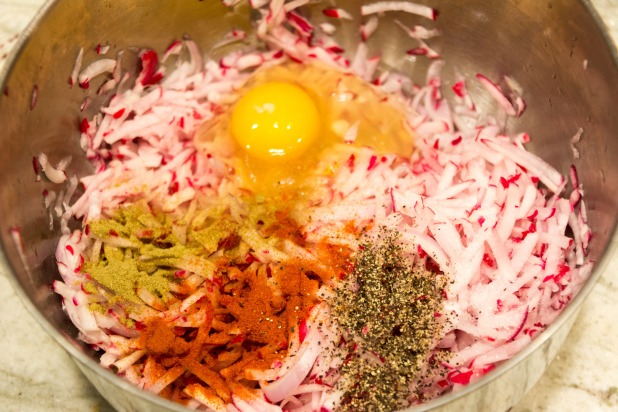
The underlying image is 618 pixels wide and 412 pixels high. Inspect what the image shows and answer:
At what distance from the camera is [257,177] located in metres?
2.29

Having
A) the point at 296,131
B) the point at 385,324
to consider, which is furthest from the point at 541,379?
the point at 296,131

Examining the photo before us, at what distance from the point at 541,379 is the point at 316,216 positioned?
89 cm

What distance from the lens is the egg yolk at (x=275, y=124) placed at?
2273mm

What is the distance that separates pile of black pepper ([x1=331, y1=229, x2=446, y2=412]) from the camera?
1.62 m

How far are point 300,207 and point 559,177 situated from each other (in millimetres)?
908

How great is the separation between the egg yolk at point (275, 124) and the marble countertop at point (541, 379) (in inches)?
39.2

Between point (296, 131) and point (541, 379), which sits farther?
point (296, 131)

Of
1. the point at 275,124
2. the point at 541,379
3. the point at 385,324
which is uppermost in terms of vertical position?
the point at 275,124

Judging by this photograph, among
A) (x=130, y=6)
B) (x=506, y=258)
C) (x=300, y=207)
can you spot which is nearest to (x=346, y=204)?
(x=300, y=207)

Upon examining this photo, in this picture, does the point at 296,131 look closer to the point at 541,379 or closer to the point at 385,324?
the point at 385,324

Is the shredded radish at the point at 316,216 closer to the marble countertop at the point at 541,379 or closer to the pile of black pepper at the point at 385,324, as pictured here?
the pile of black pepper at the point at 385,324

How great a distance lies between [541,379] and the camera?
189 centimetres

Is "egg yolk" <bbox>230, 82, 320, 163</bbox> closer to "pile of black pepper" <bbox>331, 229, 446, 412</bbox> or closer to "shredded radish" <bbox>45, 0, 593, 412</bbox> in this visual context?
"shredded radish" <bbox>45, 0, 593, 412</bbox>

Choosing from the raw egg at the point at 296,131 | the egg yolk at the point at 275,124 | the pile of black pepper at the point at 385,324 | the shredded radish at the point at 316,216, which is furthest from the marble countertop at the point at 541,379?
the egg yolk at the point at 275,124
